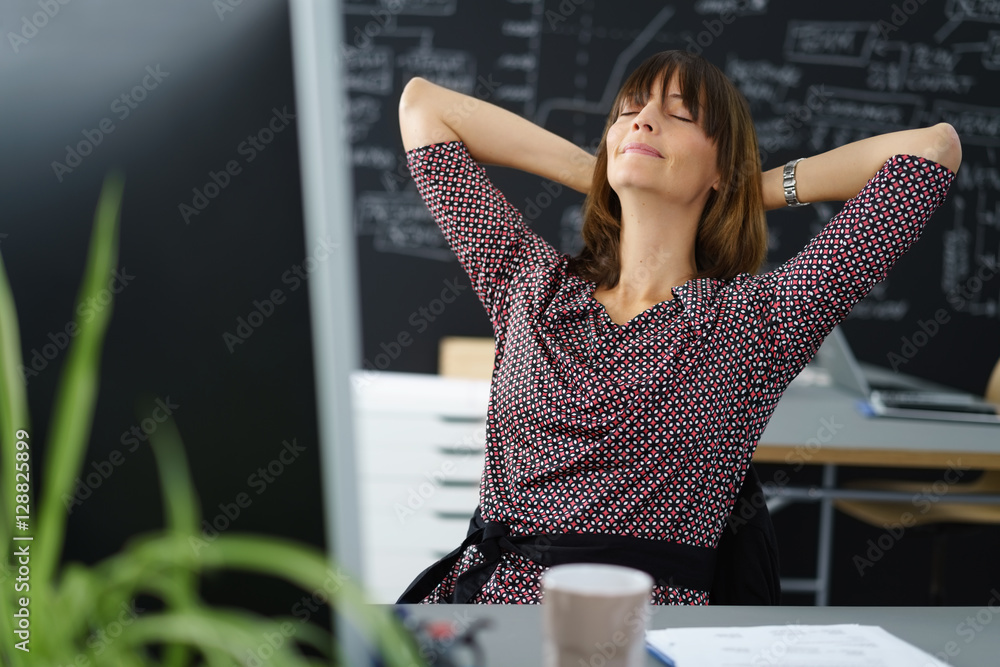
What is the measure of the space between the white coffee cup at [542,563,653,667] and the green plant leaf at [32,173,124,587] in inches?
12.8

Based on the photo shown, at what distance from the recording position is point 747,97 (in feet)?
11.6

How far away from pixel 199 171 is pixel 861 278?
1244 millimetres

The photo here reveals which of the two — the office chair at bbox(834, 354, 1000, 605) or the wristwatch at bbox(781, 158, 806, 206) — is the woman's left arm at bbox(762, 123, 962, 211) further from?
the office chair at bbox(834, 354, 1000, 605)

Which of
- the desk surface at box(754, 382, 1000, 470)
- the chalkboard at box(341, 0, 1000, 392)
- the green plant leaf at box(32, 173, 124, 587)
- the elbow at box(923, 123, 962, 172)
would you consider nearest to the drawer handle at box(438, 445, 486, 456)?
the desk surface at box(754, 382, 1000, 470)

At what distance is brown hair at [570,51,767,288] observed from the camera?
1.52 metres

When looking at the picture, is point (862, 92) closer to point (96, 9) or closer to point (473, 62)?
point (473, 62)

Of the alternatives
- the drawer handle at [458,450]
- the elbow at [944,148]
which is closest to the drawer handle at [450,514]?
the drawer handle at [458,450]

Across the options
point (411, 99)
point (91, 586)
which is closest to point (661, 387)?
point (411, 99)

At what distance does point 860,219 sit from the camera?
1.41 m

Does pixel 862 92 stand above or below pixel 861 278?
above

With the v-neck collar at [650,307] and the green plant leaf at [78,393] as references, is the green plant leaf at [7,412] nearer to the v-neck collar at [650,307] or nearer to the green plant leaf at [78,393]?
the green plant leaf at [78,393]

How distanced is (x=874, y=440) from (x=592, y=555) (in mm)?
1352

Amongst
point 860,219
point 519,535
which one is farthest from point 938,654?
point 860,219

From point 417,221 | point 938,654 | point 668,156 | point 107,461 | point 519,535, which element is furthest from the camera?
point 417,221
